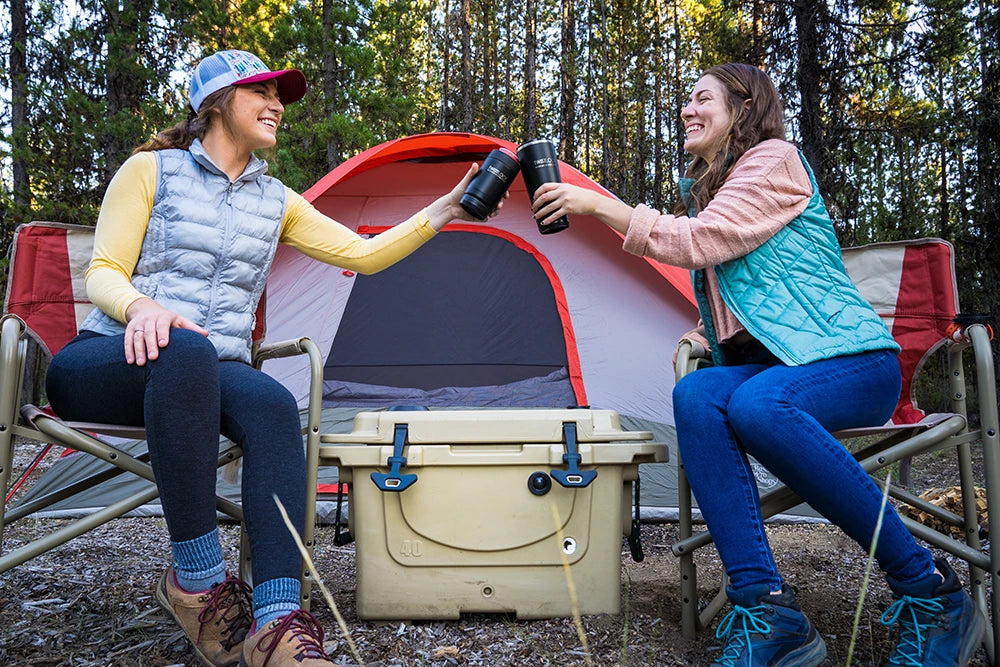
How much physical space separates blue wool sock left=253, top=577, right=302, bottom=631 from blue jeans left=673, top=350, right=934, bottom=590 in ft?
2.42

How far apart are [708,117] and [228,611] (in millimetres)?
1384

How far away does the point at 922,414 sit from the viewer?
1695 millimetres

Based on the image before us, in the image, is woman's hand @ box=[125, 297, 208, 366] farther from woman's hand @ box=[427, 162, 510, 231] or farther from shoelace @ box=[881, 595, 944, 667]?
shoelace @ box=[881, 595, 944, 667]

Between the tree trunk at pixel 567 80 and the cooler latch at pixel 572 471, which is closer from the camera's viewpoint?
the cooler latch at pixel 572 471

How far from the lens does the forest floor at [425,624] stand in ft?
4.79

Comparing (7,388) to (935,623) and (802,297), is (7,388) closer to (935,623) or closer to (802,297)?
(802,297)

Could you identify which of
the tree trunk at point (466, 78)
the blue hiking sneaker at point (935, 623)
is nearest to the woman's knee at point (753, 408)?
the blue hiking sneaker at point (935, 623)

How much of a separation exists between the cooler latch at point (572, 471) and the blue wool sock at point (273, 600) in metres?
0.55

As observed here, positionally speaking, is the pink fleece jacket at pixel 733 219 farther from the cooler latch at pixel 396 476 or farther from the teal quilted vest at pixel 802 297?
the cooler latch at pixel 396 476

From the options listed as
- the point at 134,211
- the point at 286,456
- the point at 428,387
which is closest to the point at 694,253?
the point at 286,456

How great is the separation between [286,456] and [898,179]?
37.6ft

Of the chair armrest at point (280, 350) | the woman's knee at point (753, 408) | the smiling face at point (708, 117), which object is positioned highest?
the smiling face at point (708, 117)

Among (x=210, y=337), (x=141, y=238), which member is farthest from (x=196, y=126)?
(x=210, y=337)

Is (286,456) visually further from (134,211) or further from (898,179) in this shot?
(898,179)
